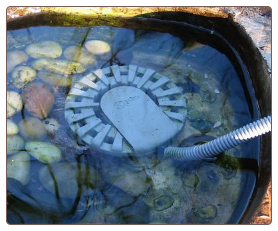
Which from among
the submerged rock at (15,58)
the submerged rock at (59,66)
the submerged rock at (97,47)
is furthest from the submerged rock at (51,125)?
the submerged rock at (97,47)

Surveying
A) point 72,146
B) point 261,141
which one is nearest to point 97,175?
point 72,146

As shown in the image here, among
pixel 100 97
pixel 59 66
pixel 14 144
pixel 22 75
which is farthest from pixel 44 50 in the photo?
pixel 14 144

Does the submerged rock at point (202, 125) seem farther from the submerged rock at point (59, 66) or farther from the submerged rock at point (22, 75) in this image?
the submerged rock at point (22, 75)

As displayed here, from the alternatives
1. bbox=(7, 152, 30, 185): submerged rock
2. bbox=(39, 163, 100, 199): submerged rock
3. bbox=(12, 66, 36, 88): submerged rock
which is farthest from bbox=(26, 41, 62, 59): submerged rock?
bbox=(39, 163, 100, 199): submerged rock

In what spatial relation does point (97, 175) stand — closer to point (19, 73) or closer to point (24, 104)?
point (24, 104)

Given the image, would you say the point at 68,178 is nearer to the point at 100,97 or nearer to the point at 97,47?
the point at 100,97

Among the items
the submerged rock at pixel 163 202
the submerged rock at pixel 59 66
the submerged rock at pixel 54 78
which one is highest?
the submerged rock at pixel 59 66
